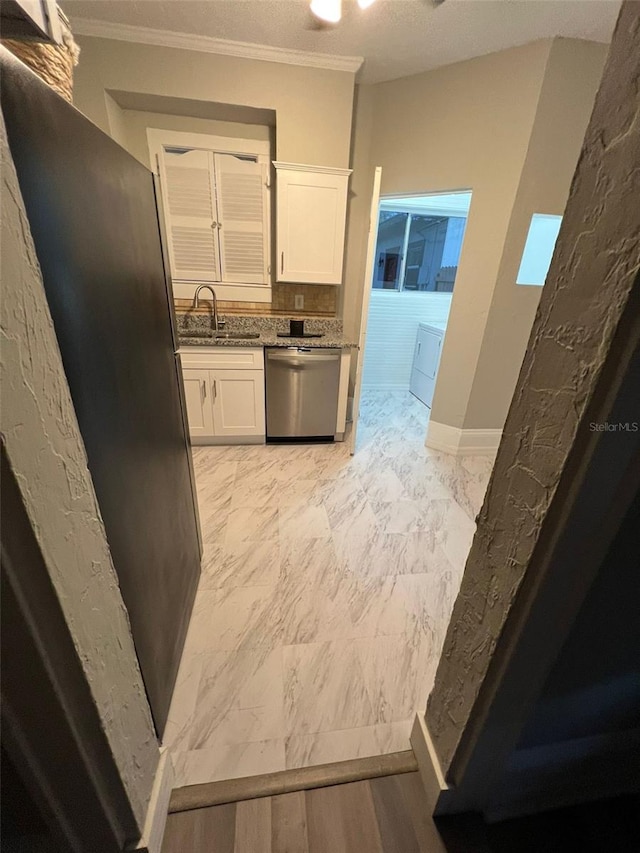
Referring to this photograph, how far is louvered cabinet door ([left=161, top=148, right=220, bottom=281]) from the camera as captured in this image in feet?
9.39

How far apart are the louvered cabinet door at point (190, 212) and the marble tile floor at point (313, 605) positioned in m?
1.62

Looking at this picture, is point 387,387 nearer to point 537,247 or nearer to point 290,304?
point 290,304

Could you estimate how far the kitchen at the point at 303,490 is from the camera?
50.8 inches

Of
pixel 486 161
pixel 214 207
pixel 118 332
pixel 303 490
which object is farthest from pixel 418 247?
pixel 118 332

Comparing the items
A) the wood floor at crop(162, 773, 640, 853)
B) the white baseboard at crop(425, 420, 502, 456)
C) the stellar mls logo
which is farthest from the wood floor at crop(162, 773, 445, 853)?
the white baseboard at crop(425, 420, 502, 456)

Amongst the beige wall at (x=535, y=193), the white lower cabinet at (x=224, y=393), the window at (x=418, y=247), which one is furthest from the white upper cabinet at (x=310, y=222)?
the window at (x=418, y=247)

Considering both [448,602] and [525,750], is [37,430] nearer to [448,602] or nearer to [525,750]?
[525,750]

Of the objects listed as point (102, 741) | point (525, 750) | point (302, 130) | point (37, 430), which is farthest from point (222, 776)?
point (302, 130)

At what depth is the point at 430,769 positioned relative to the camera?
3.39 feet

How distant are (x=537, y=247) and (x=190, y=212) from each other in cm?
267

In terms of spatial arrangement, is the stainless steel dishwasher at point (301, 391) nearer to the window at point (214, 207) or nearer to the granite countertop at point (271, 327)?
the granite countertop at point (271, 327)

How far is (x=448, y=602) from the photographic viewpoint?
1729mm

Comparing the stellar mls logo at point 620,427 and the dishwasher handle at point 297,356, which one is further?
the dishwasher handle at point 297,356

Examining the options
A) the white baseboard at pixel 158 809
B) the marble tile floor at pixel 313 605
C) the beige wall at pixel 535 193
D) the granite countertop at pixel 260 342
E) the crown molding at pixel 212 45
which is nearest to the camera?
the white baseboard at pixel 158 809
